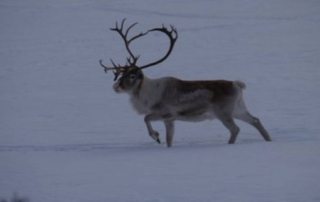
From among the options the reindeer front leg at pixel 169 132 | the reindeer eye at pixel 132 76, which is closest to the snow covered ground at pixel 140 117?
the reindeer front leg at pixel 169 132

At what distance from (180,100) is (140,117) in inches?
160

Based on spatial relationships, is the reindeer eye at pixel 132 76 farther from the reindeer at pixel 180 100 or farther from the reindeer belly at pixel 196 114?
the reindeer belly at pixel 196 114

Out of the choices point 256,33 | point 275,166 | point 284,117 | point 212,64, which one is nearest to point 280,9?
point 256,33

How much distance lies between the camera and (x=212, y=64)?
2197 cm

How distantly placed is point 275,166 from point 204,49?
14.4m

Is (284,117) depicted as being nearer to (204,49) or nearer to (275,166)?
(275,166)

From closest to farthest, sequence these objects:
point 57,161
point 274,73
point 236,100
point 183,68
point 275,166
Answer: point 275,166, point 57,161, point 236,100, point 274,73, point 183,68

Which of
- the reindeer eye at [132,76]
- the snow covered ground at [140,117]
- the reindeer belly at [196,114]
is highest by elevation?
the reindeer eye at [132,76]

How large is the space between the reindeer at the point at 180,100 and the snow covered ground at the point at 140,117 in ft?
1.34

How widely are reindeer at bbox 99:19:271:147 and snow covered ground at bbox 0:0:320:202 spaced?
0.41 metres

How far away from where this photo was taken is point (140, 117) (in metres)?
16.1

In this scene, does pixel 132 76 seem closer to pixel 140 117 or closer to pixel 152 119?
Answer: pixel 152 119

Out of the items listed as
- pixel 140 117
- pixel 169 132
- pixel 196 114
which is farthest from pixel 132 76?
pixel 140 117

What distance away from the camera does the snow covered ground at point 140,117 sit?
9180mm
